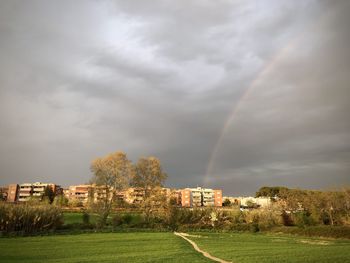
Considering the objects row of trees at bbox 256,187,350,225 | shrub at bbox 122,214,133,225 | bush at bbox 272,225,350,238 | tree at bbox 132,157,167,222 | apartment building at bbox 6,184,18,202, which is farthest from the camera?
apartment building at bbox 6,184,18,202

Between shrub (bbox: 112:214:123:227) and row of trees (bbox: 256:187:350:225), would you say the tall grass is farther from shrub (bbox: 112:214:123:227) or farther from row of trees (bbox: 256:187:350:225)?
row of trees (bbox: 256:187:350:225)

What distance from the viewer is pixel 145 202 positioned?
5941 centimetres

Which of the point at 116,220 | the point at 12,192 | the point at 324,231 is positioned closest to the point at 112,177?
the point at 116,220

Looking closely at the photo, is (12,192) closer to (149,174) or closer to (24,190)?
(24,190)

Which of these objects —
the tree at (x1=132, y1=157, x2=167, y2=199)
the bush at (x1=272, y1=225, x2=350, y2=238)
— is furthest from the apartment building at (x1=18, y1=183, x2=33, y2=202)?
the bush at (x1=272, y1=225, x2=350, y2=238)

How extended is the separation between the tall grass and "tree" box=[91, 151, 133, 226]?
1149cm

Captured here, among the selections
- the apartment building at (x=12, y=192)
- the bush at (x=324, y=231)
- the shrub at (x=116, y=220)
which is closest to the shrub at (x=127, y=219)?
the shrub at (x=116, y=220)

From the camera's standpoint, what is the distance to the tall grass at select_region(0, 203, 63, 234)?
4059 cm

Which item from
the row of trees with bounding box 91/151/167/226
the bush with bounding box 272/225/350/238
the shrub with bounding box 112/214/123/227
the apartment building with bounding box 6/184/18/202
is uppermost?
the apartment building with bounding box 6/184/18/202

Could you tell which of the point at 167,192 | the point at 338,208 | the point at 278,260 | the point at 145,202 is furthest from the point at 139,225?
the point at 278,260

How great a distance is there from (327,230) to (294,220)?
1864 cm

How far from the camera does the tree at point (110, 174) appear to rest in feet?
187

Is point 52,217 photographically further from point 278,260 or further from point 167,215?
point 278,260

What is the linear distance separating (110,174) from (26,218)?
18.1 meters
